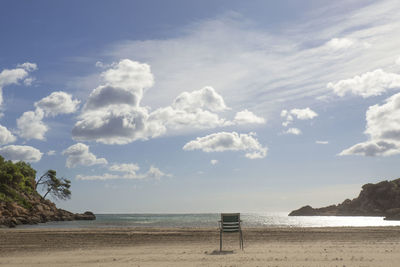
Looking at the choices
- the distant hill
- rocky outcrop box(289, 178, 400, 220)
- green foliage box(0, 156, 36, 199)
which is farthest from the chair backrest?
rocky outcrop box(289, 178, 400, 220)

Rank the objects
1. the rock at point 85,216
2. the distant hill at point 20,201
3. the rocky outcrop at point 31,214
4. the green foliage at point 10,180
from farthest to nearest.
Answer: the rock at point 85,216 → the green foliage at point 10,180 → the distant hill at point 20,201 → the rocky outcrop at point 31,214

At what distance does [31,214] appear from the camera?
69.2 metres

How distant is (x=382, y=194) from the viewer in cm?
13275

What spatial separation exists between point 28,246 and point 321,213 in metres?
175

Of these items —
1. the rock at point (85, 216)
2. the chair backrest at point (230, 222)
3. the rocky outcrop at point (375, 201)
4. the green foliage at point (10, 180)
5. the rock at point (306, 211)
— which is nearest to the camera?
the chair backrest at point (230, 222)

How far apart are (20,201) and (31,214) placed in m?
5.80

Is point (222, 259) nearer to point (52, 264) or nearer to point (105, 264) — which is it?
point (105, 264)

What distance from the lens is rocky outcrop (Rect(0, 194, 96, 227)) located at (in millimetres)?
55219

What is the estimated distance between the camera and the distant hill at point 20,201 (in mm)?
59475

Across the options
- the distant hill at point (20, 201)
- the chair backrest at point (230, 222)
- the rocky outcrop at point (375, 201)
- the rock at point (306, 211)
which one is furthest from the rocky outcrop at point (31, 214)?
the rock at point (306, 211)

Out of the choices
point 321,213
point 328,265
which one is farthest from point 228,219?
point 321,213

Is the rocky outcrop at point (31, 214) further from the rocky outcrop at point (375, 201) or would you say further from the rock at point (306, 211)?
the rock at point (306, 211)

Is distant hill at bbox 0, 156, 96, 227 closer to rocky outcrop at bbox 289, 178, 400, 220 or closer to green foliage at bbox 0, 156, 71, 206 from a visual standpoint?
green foliage at bbox 0, 156, 71, 206

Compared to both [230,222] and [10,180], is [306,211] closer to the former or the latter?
[10,180]
